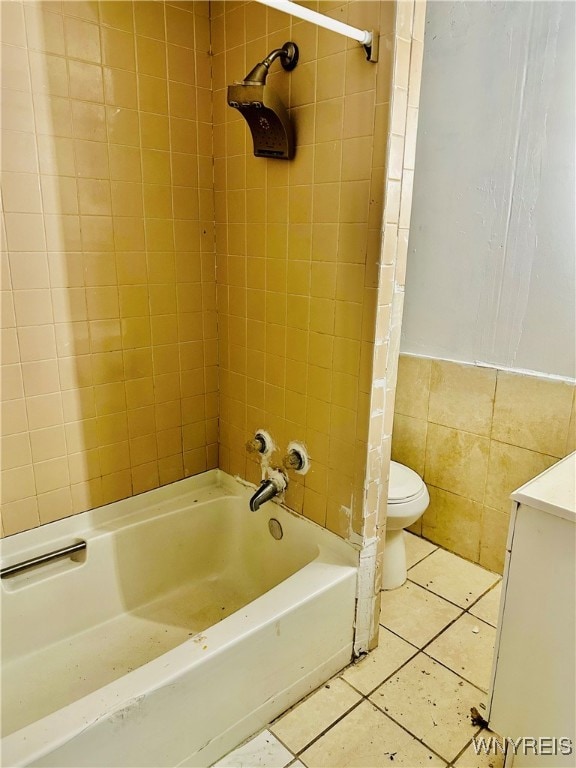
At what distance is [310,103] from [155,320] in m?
0.82

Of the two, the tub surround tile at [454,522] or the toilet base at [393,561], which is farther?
the tub surround tile at [454,522]

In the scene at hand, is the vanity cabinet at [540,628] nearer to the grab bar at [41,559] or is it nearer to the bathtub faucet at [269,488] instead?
the bathtub faucet at [269,488]

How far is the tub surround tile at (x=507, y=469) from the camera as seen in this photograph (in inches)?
71.7

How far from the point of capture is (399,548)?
1911mm

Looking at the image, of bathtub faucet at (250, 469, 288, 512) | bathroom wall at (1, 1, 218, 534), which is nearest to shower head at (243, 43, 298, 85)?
bathroom wall at (1, 1, 218, 534)

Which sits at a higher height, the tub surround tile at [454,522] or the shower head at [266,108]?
the shower head at [266,108]

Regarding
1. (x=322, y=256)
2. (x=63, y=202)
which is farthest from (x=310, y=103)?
(x=63, y=202)

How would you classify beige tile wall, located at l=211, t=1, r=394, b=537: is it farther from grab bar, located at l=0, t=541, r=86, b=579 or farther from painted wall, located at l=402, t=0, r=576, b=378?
painted wall, located at l=402, t=0, r=576, b=378

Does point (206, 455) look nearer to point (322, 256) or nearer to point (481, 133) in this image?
point (322, 256)

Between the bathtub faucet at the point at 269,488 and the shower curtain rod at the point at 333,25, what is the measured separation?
1.20 meters

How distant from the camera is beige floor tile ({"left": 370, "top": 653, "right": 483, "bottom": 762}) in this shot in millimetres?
1340

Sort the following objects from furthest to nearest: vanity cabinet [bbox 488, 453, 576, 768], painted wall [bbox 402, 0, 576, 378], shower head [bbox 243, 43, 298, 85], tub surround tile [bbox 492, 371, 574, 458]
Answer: tub surround tile [bbox 492, 371, 574, 458] < painted wall [bbox 402, 0, 576, 378] < shower head [bbox 243, 43, 298, 85] < vanity cabinet [bbox 488, 453, 576, 768]

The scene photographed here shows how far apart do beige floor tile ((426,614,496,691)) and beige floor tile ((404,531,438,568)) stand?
0.34 meters

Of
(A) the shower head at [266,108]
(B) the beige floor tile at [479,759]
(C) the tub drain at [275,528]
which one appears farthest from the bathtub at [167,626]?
(A) the shower head at [266,108]
